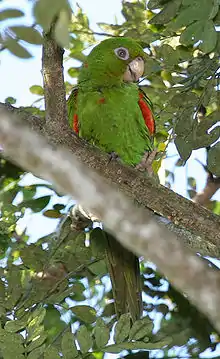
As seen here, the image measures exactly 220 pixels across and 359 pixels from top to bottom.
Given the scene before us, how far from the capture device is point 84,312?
193 centimetres

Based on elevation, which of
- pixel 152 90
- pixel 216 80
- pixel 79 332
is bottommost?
pixel 79 332

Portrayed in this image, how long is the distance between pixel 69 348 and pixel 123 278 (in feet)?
1.98

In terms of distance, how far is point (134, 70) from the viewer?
2.30 metres

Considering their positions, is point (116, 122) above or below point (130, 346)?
above

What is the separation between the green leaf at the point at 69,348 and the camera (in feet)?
4.89

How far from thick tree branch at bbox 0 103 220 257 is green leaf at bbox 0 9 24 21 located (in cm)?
64

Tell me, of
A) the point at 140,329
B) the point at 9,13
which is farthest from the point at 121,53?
the point at 9,13

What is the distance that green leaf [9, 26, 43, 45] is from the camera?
0.88 meters

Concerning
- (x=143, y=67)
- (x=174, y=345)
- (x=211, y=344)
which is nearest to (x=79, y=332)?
(x=174, y=345)

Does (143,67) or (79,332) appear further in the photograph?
(143,67)

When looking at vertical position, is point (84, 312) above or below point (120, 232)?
below

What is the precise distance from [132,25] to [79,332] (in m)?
1.31

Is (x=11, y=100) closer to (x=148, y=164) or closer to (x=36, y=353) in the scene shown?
(x=148, y=164)

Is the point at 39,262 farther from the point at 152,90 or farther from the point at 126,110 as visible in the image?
the point at 152,90
